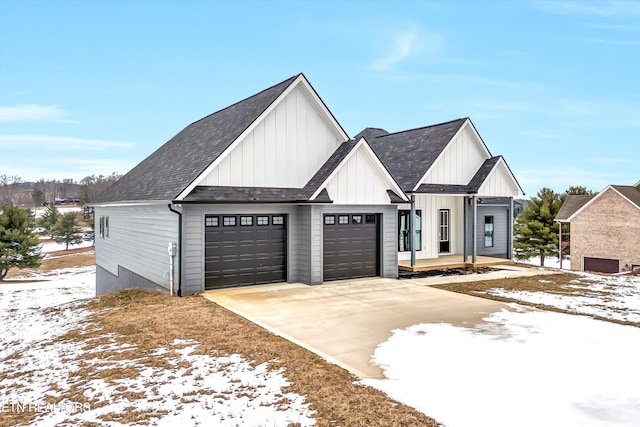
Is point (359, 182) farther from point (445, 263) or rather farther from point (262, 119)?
point (445, 263)

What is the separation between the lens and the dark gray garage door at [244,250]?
13188 mm

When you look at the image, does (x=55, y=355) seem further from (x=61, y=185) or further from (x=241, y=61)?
(x=61, y=185)

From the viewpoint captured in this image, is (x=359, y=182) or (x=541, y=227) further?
(x=541, y=227)

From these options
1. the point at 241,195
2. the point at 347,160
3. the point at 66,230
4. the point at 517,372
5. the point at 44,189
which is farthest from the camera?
the point at 44,189

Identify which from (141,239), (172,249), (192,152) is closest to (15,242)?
(141,239)

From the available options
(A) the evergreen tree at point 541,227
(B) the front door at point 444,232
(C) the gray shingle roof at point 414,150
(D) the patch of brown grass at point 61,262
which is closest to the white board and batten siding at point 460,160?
(C) the gray shingle roof at point 414,150

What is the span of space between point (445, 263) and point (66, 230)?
58.4 metres

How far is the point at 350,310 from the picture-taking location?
35.0 feet

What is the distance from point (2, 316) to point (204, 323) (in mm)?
8253

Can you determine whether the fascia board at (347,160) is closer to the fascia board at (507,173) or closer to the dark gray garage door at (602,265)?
the fascia board at (507,173)

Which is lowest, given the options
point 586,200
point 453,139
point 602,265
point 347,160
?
point 602,265

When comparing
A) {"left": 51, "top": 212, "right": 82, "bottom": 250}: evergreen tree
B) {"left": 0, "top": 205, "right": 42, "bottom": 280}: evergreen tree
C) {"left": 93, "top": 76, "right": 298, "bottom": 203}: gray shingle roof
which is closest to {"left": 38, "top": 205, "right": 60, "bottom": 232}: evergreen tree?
{"left": 51, "top": 212, "right": 82, "bottom": 250}: evergreen tree

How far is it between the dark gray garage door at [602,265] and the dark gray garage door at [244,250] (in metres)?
26.1

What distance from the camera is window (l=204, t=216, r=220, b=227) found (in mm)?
12992
